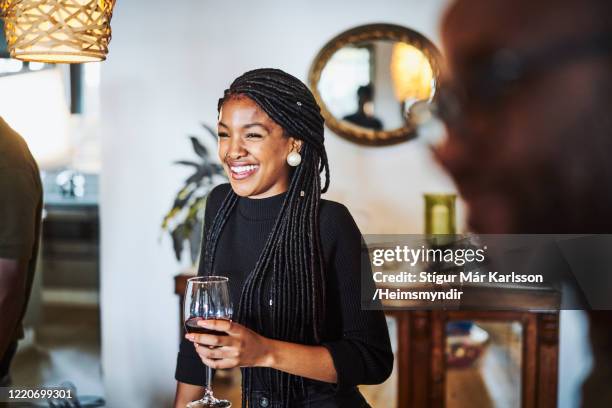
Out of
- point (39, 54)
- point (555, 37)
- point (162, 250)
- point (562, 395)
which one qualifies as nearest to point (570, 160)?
point (555, 37)

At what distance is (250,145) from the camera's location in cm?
180

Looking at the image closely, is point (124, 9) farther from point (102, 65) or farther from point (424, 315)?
point (424, 315)

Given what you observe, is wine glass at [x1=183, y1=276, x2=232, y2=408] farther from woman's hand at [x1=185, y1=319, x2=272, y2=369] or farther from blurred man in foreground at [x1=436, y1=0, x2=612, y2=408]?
blurred man in foreground at [x1=436, y1=0, x2=612, y2=408]

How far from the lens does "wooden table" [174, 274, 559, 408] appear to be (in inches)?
109

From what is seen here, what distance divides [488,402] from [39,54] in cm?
196

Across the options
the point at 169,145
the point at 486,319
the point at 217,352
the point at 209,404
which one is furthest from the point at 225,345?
the point at 169,145

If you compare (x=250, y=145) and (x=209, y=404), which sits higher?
(x=250, y=145)

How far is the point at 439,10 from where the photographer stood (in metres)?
2.92

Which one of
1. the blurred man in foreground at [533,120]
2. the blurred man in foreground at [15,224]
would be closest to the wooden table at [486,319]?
the blurred man in foreground at [533,120]

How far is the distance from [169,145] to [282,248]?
1.37 meters

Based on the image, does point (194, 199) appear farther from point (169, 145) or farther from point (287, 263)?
point (287, 263)

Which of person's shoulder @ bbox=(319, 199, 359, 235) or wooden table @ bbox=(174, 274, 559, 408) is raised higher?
person's shoulder @ bbox=(319, 199, 359, 235)

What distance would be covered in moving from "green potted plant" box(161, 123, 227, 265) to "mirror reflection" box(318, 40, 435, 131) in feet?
1.57

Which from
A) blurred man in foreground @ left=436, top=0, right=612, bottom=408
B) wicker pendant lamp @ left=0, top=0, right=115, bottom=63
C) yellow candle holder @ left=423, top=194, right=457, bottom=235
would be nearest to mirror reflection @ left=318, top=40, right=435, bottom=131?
blurred man in foreground @ left=436, top=0, right=612, bottom=408
